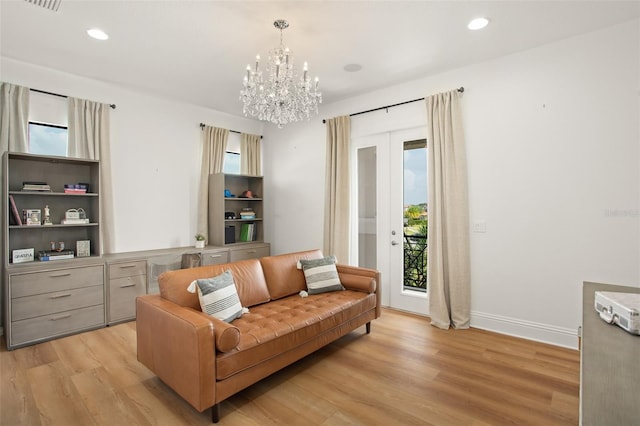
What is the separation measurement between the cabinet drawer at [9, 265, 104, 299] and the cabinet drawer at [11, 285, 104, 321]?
49mm

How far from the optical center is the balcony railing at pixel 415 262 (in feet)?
13.6

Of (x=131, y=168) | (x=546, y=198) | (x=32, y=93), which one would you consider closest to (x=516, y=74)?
(x=546, y=198)

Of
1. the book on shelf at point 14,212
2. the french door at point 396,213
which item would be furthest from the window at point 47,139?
the french door at point 396,213

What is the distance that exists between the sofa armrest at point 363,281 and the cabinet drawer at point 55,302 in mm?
2788

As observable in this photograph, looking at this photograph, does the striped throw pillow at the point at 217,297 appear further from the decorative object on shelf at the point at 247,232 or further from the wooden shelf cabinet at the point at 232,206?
the decorative object on shelf at the point at 247,232

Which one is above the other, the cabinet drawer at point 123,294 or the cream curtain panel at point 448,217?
the cream curtain panel at point 448,217

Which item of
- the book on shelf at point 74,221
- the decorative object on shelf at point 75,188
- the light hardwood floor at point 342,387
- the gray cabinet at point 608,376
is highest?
the decorative object on shelf at point 75,188

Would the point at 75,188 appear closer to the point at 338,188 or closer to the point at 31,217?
the point at 31,217

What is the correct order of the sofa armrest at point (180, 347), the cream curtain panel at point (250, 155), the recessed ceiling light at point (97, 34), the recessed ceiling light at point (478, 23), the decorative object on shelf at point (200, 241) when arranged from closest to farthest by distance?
the sofa armrest at point (180, 347), the recessed ceiling light at point (478, 23), the recessed ceiling light at point (97, 34), the decorative object on shelf at point (200, 241), the cream curtain panel at point (250, 155)

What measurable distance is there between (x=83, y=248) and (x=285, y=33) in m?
3.33

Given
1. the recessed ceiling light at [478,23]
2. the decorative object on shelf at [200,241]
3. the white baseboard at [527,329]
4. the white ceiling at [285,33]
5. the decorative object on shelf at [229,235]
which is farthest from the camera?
the decorative object on shelf at [229,235]

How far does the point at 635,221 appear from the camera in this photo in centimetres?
279

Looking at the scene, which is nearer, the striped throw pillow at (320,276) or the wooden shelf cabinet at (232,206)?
the striped throw pillow at (320,276)

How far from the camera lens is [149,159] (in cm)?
455
